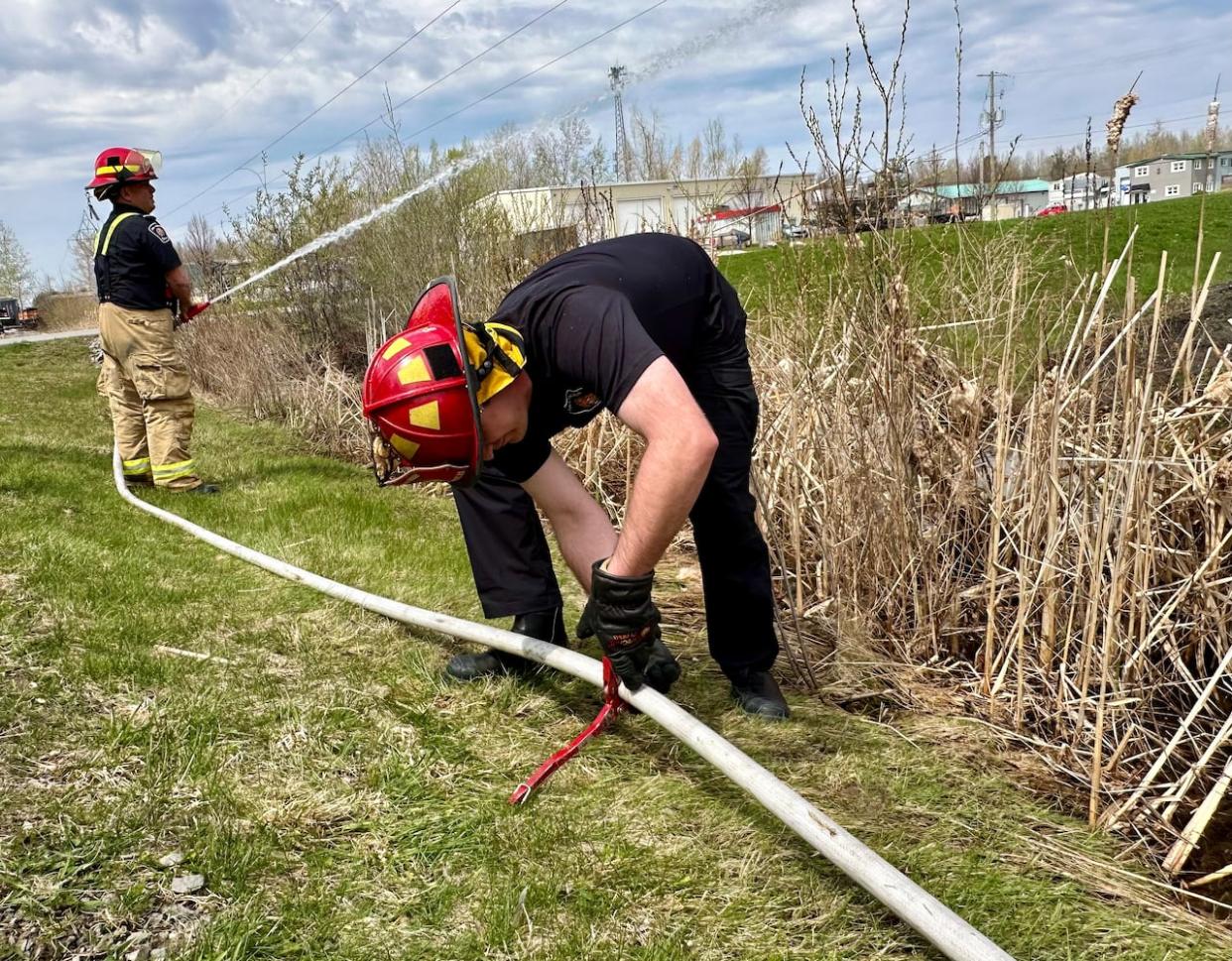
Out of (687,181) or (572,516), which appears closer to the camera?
(572,516)

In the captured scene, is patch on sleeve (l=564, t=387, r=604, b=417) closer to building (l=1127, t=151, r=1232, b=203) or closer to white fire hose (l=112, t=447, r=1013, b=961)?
white fire hose (l=112, t=447, r=1013, b=961)

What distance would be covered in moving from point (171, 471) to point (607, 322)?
4.78 meters

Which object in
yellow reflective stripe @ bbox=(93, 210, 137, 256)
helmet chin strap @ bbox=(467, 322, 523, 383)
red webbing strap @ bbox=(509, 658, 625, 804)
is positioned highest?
yellow reflective stripe @ bbox=(93, 210, 137, 256)

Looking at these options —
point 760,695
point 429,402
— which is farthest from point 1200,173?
point 429,402

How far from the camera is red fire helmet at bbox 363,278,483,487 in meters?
2.17

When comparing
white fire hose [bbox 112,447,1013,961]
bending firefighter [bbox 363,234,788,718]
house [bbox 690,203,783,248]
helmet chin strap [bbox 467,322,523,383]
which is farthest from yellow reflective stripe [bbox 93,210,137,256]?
helmet chin strap [bbox 467,322,523,383]

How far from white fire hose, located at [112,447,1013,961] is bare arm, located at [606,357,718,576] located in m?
0.58

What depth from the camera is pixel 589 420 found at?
2.63 meters

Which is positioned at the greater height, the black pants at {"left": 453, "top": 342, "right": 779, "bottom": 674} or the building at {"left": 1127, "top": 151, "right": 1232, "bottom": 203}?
the building at {"left": 1127, "top": 151, "right": 1232, "bottom": 203}

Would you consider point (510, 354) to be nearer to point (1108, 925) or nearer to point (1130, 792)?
point (1108, 925)

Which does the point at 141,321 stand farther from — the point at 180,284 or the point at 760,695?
the point at 760,695

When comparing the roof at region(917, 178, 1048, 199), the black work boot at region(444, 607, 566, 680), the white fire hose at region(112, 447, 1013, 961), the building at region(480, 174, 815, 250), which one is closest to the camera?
the white fire hose at region(112, 447, 1013, 961)

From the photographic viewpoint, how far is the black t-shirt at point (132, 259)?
5.69m

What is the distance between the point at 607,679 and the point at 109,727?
1.42 metres
